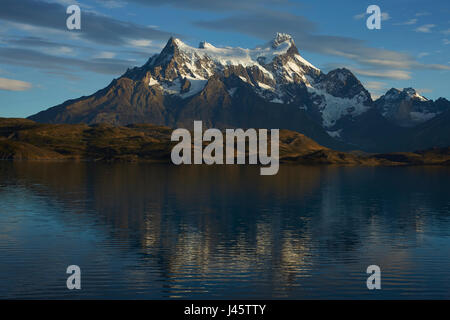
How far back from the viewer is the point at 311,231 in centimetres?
10731

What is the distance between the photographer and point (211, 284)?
6312cm

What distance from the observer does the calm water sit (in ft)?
204

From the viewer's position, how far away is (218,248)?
85.9m

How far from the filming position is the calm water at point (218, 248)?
62.2 m

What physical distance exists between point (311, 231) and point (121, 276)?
5058cm
